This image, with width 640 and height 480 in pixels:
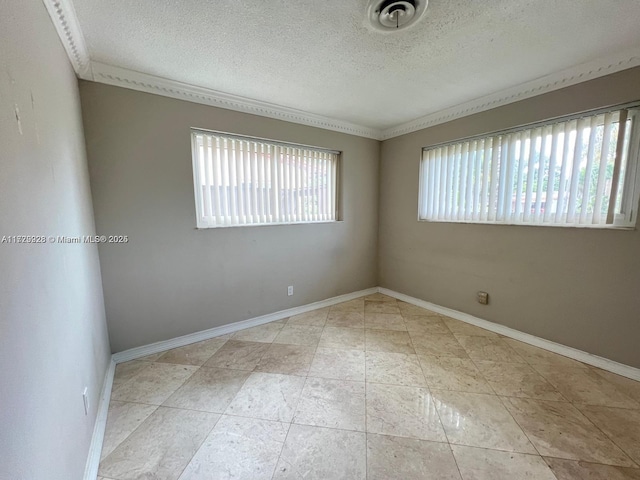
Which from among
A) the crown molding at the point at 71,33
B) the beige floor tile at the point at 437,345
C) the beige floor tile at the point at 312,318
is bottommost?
the beige floor tile at the point at 437,345

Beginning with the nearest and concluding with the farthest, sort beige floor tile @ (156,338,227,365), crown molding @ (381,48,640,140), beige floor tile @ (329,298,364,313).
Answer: crown molding @ (381,48,640,140), beige floor tile @ (156,338,227,365), beige floor tile @ (329,298,364,313)

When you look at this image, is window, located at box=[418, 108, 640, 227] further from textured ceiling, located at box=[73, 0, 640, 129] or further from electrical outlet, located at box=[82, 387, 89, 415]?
electrical outlet, located at box=[82, 387, 89, 415]

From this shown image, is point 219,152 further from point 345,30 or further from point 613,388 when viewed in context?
point 613,388

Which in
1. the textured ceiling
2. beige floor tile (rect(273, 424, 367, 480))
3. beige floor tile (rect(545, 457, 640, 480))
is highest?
the textured ceiling

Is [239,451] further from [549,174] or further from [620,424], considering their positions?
[549,174]

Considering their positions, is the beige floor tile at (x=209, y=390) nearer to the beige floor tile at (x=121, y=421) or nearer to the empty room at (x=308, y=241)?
the empty room at (x=308, y=241)

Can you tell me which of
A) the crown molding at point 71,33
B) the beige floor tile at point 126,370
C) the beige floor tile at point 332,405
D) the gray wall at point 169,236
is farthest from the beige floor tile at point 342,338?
the crown molding at point 71,33

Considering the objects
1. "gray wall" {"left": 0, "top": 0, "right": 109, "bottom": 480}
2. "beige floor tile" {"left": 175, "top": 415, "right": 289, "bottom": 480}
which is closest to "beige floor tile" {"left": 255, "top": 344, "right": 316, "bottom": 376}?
"beige floor tile" {"left": 175, "top": 415, "right": 289, "bottom": 480}

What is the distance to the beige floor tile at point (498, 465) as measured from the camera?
1228 millimetres

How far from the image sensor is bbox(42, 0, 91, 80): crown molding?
1300 millimetres

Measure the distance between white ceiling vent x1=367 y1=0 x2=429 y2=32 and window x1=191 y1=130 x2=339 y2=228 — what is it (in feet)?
5.30

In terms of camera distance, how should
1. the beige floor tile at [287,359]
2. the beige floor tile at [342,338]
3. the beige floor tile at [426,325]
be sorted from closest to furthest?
the beige floor tile at [287,359] < the beige floor tile at [342,338] < the beige floor tile at [426,325]

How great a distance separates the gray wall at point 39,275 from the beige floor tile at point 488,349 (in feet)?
8.72

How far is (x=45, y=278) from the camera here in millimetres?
983
